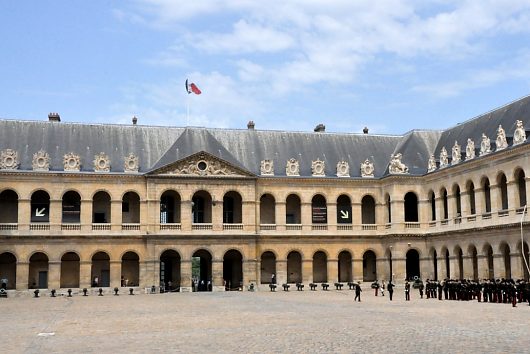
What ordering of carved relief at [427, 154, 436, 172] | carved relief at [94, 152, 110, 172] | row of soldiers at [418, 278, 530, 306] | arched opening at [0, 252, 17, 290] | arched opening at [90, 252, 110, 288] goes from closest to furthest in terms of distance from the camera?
row of soldiers at [418, 278, 530, 306]
arched opening at [0, 252, 17, 290]
carved relief at [94, 152, 110, 172]
arched opening at [90, 252, 110, 288]
carved relief at [427, 154, 436, 172]

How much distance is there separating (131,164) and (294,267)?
1580 centimetres

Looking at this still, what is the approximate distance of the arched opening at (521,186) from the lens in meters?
46.5

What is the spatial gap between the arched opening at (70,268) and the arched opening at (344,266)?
2128 centimetres

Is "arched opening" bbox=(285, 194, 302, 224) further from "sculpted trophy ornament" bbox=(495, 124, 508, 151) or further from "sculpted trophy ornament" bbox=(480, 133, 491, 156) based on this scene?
"sculpted trophy ornament" bbox=(495, 124, 508, 151)

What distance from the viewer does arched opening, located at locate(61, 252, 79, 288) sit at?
185ft

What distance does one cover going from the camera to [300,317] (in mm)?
27734

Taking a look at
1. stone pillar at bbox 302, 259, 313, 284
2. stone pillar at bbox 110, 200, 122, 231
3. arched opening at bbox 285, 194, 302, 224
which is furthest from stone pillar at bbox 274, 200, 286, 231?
stone pillar at bbox 110, 200, 122, 231

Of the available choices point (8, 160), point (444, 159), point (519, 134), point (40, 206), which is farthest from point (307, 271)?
point (8, 160)

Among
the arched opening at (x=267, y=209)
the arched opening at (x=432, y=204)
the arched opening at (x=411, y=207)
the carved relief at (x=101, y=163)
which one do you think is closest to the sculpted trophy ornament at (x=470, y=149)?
the arched opening at (x=432, y=204)

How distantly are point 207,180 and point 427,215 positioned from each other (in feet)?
57.8

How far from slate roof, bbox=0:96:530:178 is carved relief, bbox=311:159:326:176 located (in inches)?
23.0

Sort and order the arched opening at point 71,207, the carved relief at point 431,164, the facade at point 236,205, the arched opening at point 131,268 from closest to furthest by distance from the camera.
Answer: the facade at point 236,205, the arched opening at point 71,207, the arched opening at point 131,268, the carved relief at point 431,164

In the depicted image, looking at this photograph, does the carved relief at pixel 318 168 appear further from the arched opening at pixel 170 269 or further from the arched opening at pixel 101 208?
the arched opening at pixel 101 208

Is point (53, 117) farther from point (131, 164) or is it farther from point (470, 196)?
point (470, 196)
